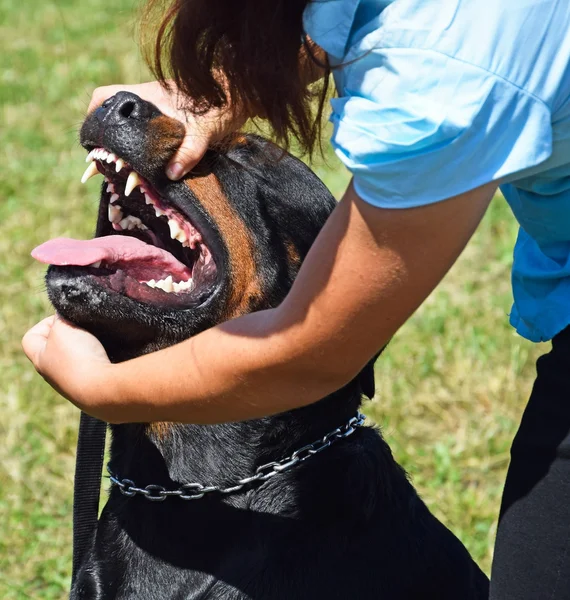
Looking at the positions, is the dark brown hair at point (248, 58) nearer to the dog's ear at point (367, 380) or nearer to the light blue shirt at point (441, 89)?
the light blue shirt at point (441, 89)

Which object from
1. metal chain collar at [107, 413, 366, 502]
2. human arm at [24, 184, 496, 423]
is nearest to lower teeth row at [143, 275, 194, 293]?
metal chain collar at [107, 413, 366, 502]

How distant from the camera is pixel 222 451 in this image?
7.72 feet

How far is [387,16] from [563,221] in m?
0.59

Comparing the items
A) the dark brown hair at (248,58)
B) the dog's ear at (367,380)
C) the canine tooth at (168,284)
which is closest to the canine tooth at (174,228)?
the canine tooth at (168,284)

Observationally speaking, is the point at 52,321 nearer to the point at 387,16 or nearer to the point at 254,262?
the point at 254,262

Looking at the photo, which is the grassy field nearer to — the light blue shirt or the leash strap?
the leash strap

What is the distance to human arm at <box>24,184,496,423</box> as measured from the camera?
1413 mm

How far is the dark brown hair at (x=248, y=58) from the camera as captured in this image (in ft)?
4.90

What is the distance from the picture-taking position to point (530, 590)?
1873 mm

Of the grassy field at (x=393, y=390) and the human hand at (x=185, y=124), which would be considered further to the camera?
the grassy field at (x=393, y=390)

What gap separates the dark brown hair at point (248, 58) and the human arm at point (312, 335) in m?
0.20

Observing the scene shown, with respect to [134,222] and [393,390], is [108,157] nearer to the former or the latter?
[134,222]

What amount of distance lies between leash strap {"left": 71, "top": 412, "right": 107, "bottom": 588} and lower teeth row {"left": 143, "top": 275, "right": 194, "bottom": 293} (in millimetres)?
341

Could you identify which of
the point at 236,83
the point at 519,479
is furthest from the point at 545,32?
the point at 519,479
